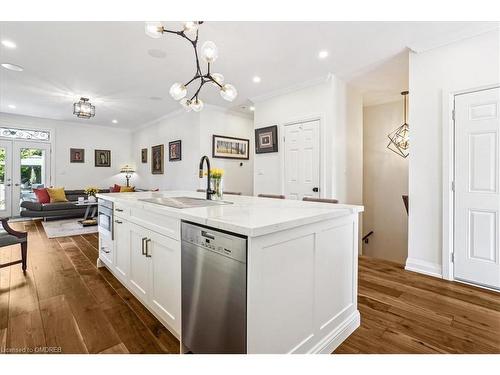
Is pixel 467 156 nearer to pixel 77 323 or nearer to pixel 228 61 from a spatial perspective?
pixel 228 61

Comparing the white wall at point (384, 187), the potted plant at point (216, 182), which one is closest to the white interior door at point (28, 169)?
the potted plant at point (216, 182)

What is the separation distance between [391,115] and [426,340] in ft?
14.6

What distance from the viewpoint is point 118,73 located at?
150 inches

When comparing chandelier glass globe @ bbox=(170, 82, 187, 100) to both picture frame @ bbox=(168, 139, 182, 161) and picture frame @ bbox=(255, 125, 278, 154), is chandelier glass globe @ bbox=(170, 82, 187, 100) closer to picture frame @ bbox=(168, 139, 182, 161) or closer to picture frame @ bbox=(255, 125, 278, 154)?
picture frame @ bbox=(255, 125, 278, 154)

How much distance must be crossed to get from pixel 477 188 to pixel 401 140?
2.45 metres

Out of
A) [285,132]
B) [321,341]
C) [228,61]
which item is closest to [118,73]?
[228,61]

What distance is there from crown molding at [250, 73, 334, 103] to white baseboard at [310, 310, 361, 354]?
3.25 m

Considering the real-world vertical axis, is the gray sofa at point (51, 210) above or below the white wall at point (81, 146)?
below

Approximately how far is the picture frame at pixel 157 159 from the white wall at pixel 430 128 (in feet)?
18.7

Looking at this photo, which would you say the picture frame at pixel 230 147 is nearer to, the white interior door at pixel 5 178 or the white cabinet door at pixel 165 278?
the white cabinet door at pixel 165 278

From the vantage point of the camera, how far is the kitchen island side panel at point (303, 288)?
1.17 metres

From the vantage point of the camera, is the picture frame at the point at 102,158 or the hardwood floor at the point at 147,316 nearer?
the hardwood floor at the point at 147,316

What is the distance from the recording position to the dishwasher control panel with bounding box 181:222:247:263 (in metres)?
1.16

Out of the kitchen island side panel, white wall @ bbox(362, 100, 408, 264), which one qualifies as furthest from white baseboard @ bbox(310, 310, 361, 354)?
white wall @ bbox(362, 100, 408, 264)
